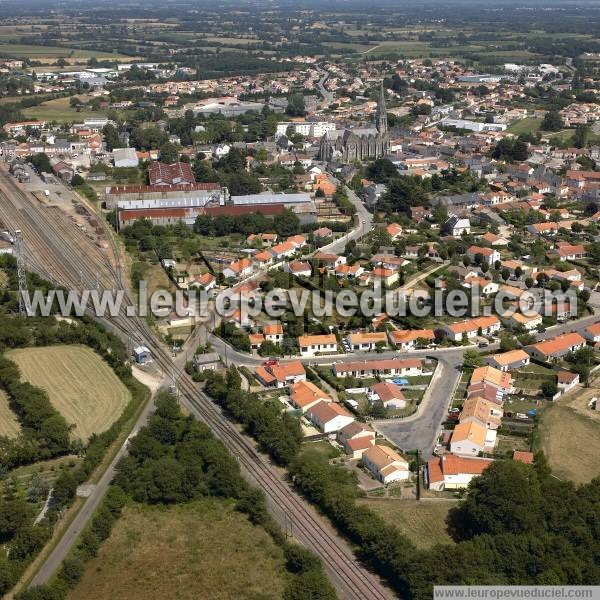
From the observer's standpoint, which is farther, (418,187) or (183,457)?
(418,187)

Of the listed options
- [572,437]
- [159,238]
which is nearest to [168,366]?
[572,437]

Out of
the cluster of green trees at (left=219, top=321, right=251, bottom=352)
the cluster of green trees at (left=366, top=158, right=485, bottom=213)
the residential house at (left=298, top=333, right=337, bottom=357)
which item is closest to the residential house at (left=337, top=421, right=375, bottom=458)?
the residential house at (left=298, top=333, right=337, bottom=357)

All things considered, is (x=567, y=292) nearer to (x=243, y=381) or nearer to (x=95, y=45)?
(x=243, y=381)

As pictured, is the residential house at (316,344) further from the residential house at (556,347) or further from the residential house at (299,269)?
the residential house at (299,269)

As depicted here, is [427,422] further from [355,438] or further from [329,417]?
[329,417]

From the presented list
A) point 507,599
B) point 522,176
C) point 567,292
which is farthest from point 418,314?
point 522,176
